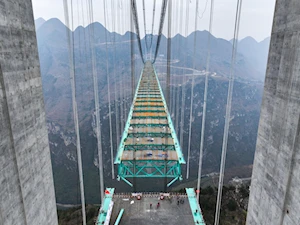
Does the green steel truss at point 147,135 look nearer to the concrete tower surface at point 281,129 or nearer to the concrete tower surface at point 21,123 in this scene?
the concrete tower surface at point 281,129

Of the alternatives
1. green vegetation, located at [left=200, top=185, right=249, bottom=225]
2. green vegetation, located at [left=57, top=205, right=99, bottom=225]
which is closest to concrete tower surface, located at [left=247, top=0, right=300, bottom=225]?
green vegetation, located at [left=200, top=185, right=249, bottom=225]

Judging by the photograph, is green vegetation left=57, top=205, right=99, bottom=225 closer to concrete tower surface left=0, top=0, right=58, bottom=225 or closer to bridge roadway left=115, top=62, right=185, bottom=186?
bridge roadway left=115, top=62, right=185, bottom=186

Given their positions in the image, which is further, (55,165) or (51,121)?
(51,121)

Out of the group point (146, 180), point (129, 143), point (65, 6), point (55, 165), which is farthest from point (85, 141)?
point (65, 6)

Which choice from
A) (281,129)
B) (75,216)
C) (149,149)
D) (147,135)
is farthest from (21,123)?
(75,216)

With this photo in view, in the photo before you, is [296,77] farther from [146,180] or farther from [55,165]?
[55,165]
